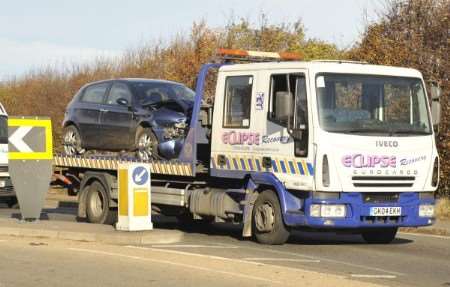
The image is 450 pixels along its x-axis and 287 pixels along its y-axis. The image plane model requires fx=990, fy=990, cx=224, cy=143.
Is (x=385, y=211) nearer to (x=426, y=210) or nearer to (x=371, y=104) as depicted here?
(x=426, y=210)

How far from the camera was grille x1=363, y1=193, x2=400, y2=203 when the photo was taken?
15.1 metres

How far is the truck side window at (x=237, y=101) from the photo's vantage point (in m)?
16.1

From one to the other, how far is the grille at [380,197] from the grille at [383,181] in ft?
0.51

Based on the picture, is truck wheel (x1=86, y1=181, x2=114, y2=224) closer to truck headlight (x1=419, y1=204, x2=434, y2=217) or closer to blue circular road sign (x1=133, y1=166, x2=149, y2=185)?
blue circular road sign (x1=133, y1=166, x2=149, y2=185)

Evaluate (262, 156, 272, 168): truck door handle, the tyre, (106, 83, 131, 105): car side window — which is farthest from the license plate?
(106, 83, 131, 105): car side window

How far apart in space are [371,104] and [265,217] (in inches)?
95.5

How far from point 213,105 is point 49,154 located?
3188mm

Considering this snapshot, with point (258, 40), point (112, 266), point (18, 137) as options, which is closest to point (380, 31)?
point (258, 40)

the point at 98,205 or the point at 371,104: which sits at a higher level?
the point at 371,104

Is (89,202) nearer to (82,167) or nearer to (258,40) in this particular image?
(82,167)

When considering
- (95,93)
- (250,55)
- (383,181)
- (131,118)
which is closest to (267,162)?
(383,181)

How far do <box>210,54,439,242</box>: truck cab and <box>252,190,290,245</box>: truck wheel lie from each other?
0.09m

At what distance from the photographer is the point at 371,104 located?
15289 millimetres

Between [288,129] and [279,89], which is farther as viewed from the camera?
[279,89]
